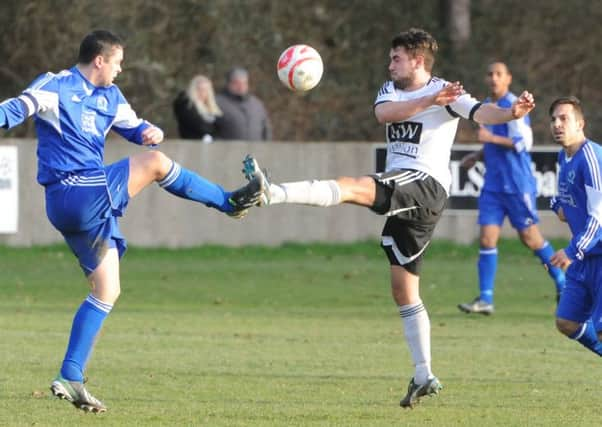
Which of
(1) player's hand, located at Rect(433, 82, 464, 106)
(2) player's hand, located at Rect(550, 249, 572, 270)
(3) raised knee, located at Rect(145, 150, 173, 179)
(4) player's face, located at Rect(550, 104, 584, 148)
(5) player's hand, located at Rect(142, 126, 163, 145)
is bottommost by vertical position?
(2) player's hand, located at Rect(550, 249, 572, 270)

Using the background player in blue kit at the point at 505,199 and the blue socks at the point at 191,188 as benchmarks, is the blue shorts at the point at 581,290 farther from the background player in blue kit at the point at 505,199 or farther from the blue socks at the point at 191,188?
the background player in blue kit at the point at 505,199

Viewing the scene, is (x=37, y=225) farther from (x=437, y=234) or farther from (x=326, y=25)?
(x=326, y=25)

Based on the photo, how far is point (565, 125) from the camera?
30.7 ft

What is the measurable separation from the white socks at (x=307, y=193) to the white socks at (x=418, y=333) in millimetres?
1307

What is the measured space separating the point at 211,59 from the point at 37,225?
26.3 ft

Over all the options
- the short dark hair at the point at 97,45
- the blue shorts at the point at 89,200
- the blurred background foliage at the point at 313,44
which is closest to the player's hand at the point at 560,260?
the blue shorts at the point at 89,200

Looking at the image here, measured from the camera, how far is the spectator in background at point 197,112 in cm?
2080

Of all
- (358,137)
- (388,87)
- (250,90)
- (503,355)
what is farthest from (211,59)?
(388,87)

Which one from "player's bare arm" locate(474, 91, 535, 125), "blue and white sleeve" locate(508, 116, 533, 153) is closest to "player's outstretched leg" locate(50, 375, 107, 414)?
"player's bare arm" locate(474, 91, 535, 125)

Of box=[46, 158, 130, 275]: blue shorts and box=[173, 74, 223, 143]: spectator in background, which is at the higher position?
box=[46, 158, 130, 275]: blue shorts

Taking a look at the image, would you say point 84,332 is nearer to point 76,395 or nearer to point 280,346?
point 76,395

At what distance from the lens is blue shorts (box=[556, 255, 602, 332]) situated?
9.27 m

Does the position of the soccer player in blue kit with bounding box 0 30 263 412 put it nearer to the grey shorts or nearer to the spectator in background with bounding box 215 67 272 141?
→ the grey shorts

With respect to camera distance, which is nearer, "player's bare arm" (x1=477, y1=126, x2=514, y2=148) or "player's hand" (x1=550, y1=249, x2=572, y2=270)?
"player's hand" (x1=550, y1=249, x2=572, y2=270)
